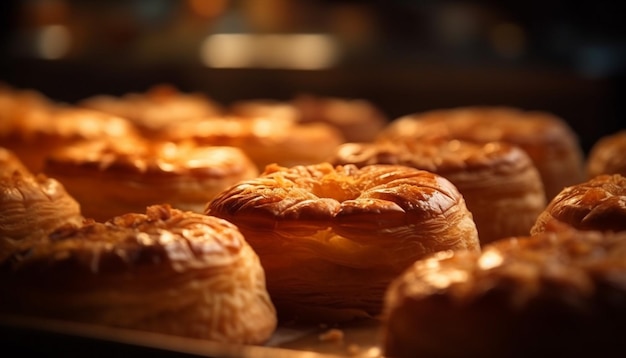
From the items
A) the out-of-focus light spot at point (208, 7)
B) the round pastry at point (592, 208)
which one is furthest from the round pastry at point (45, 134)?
the out-of-focus light spot at point (208, 7)

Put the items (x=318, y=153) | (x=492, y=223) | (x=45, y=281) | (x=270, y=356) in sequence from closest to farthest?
(x=270, y=356), (x=45, y=281), (x=492, y=223), (x=318, y=153)

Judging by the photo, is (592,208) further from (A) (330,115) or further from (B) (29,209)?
(A) (330,115)

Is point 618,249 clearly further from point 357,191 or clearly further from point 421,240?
point 357,191

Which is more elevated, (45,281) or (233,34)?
(233,34)

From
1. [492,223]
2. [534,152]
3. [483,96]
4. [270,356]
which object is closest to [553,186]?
[534,152]

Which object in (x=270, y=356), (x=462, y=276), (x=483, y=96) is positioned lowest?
(x=270, y=356)

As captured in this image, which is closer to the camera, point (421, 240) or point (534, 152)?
point (421, 240)

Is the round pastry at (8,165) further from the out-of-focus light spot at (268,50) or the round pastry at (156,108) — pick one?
the out-of-focus light spot at (268,50)
